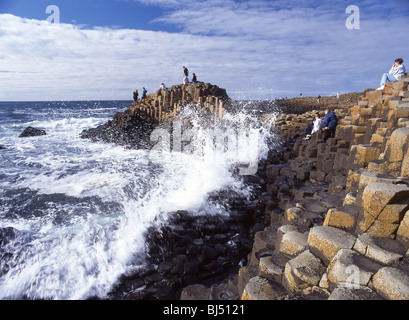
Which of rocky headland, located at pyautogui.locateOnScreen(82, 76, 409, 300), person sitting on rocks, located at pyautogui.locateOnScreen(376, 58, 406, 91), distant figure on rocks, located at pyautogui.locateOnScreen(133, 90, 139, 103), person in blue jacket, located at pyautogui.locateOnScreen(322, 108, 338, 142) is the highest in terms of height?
distant figure on rocks, located at pyautogui.locateOnScreen(133, 90, 139, 103)

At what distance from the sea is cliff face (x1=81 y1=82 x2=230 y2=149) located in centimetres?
267

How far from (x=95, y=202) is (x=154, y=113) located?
1301 cm

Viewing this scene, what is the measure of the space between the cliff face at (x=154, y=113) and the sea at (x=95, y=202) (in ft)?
8.77

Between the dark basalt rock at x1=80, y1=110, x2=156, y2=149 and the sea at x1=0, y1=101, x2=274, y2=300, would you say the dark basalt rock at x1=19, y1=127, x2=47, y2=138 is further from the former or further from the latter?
the sea at x1=0, y1=101, x2=274, y2=300

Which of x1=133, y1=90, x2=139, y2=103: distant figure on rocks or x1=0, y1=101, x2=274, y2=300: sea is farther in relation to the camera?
x1=133, y1=90, x2=139, y2=103: distant figure on rocks

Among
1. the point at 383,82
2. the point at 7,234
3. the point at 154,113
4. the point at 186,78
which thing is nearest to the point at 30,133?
the point at 154,113

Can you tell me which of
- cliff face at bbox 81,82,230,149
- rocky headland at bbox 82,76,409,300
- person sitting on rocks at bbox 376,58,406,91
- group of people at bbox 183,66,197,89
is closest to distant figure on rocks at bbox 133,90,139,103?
cliff face at bbox 81,82,230,149

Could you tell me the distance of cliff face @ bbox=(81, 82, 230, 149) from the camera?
17.0 meters

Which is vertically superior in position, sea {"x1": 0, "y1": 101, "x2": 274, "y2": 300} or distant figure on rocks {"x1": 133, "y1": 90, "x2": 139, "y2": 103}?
distant figure on rocks {"x1": 133, "y1": 90, "x2": 139, "y2": 103}
